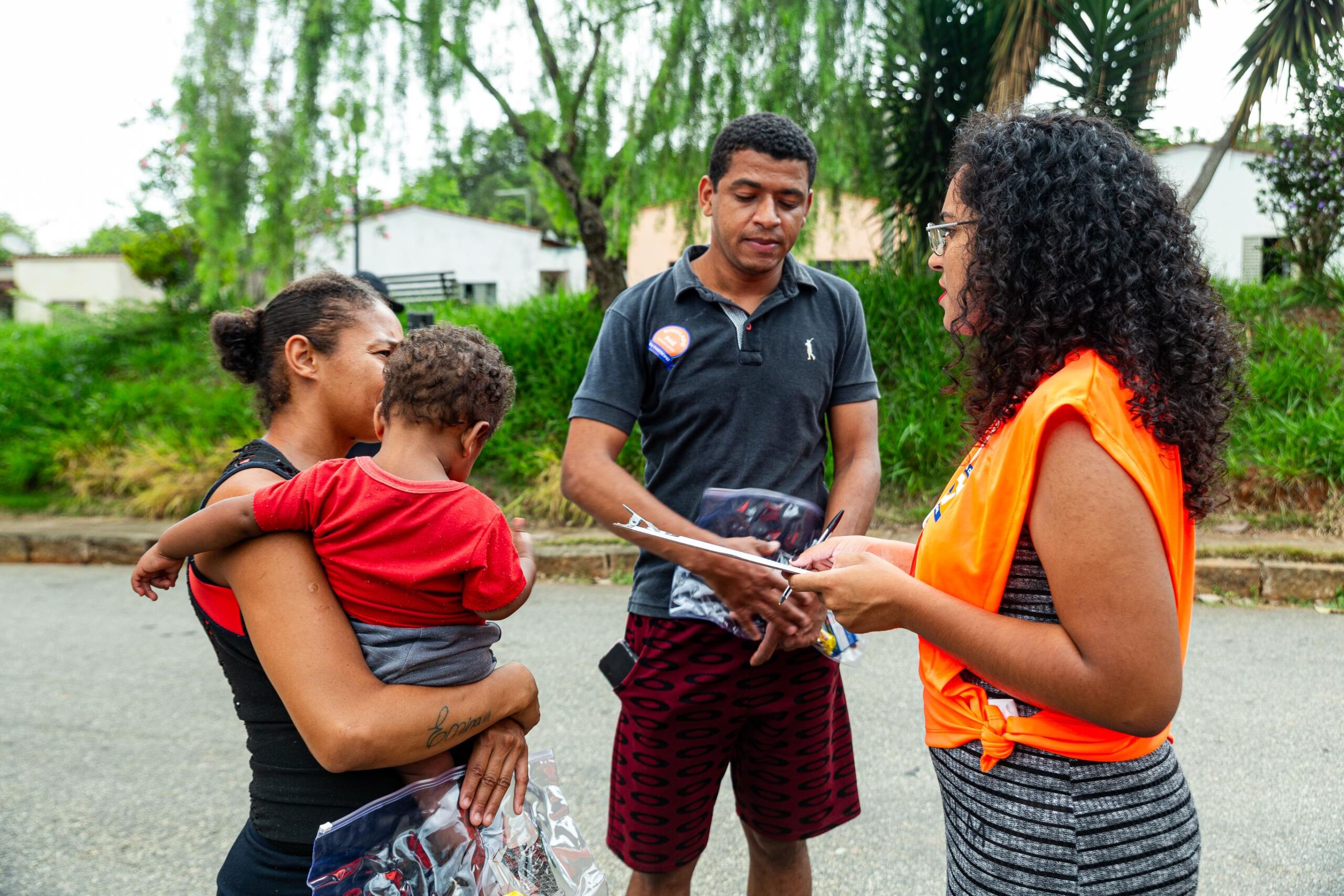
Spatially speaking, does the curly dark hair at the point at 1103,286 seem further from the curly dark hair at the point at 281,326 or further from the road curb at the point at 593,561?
the road curb at the point at 593,561

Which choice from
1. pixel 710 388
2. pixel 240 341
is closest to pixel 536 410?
pixel 710 388

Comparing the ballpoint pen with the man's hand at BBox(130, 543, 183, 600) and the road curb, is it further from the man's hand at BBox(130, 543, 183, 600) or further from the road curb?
the road curb

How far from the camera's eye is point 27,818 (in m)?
3.63

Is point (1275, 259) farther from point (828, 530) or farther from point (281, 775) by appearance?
point (281, 775)

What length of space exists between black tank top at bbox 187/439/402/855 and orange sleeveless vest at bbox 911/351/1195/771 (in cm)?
93

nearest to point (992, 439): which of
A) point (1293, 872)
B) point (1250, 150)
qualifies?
point (1293, 872)

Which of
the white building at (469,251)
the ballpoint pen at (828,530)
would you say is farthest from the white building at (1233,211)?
the ballpoint pen at (828,530)

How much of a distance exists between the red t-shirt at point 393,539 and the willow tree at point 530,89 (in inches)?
276

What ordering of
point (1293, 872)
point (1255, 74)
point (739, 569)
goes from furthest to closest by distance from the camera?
point (1255, 74) < point (1293, 872) < point (739, 569)

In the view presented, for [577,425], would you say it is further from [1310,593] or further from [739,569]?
[1310,593]

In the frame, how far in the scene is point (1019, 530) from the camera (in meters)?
1.32

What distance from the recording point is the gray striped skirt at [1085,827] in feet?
4.47

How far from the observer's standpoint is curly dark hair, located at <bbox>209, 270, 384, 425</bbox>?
1.76 metres

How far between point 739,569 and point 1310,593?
4.82 meters
